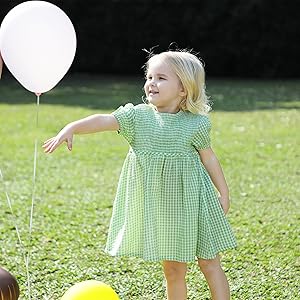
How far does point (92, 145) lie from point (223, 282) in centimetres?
482

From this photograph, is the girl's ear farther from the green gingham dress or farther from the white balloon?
the white balloon

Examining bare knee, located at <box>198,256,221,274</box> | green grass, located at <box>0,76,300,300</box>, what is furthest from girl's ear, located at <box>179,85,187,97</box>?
green grass, located at <box>0,76,300,300</box>

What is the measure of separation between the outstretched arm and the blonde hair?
12.9 inches

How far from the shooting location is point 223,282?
3480 mm

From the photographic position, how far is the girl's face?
11.3 feet

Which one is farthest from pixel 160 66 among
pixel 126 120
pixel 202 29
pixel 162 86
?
pixel 202 29

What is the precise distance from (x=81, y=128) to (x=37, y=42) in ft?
1.30

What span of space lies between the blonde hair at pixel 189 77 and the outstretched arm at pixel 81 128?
33 centimetres

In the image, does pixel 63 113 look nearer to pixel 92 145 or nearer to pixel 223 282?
pixel 92 145

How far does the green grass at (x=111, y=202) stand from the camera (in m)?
4.24

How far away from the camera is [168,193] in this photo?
340 centimetres

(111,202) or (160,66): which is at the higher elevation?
(160,66)

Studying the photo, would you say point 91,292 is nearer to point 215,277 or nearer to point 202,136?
point 215,277

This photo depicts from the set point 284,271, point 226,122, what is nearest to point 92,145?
point 226,122
